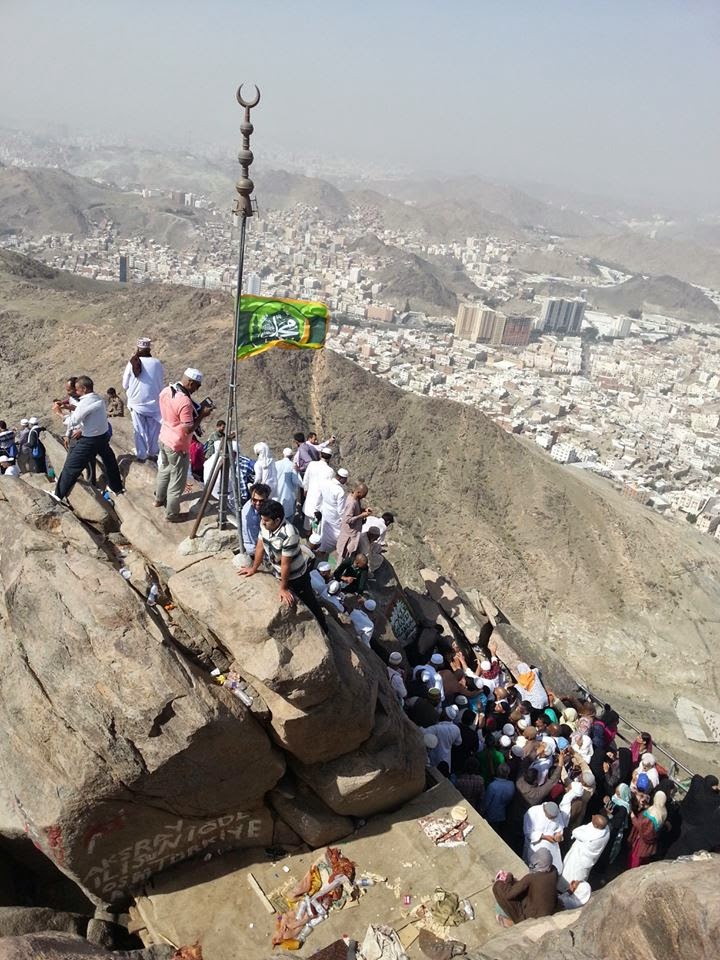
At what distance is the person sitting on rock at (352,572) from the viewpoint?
10898 millimetres

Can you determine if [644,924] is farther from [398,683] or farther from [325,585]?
[325,585]

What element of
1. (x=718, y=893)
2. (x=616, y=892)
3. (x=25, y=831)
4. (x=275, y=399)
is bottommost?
(x=275, y=399)

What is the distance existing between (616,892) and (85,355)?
3459 cm

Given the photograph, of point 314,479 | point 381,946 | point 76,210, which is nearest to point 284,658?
point 381,946

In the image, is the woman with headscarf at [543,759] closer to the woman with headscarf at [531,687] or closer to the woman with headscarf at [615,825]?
the woman with headscarf at [615,825]

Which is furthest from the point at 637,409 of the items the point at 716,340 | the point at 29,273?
the point at 29,273

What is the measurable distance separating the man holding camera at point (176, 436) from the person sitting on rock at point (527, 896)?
5438mm

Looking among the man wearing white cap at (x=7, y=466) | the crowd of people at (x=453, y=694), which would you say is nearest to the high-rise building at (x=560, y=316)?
the crowd of people at (x=453, y=694)

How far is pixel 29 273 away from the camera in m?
49.1

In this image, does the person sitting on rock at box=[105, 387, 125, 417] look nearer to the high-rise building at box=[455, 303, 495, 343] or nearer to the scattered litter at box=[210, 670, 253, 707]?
the scattered litter at box=[210, 670, 253, 707]

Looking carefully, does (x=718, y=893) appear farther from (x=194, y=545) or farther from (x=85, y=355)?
(x=85, y=355)

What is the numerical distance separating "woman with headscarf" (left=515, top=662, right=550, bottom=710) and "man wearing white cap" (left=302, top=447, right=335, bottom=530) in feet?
15.1

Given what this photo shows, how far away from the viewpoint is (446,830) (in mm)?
7426

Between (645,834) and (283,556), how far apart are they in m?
6.15
